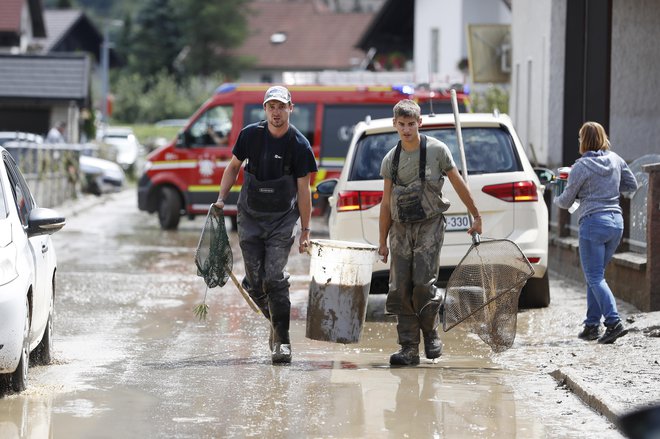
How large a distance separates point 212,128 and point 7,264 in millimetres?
15850

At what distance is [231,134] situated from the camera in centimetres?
2331

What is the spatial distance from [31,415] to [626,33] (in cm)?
1361

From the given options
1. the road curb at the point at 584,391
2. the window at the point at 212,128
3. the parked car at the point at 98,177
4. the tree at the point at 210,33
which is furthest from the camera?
the tree at the point at 210,33

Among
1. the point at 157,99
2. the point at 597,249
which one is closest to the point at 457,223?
the point at 597,249

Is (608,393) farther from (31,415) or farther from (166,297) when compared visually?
(166,297)

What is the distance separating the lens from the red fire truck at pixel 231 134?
22.8m

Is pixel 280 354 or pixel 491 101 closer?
pixel 280 354

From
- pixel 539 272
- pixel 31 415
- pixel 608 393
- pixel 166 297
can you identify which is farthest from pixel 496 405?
pixel 166 297

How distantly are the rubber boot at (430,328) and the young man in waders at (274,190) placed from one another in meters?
0.89

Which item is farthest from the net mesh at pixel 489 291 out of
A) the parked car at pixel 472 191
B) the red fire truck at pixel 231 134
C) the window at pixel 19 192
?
the red fire truck at pixel 231 134

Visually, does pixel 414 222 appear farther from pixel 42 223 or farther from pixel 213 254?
pixel 42 223

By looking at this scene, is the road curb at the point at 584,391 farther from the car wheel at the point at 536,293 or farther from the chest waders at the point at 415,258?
the car wheel at the point at 536,293

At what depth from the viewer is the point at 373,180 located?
11.9 metres

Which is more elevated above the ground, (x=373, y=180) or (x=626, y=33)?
(x=626, y=33)
